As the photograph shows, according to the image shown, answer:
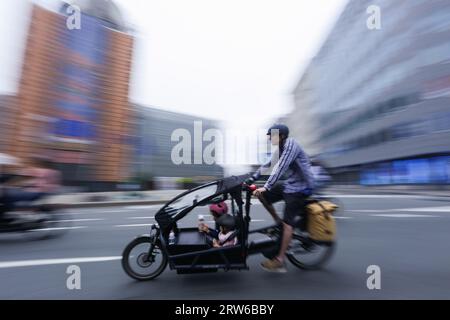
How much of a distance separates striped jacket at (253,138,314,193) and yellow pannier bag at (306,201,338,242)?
0.92ft

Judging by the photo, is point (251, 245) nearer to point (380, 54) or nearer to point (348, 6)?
point (380, 54)

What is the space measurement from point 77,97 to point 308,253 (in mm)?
39259

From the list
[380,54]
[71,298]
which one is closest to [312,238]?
[71,298]

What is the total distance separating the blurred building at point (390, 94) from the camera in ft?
114

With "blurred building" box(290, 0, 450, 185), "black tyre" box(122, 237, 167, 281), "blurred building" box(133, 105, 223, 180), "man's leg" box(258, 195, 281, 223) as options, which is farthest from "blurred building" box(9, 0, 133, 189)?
"man's leg" box(258, 195, 281, 223)

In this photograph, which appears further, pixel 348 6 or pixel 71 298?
pixel 348 6

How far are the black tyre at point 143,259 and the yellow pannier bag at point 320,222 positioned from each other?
5.76ft

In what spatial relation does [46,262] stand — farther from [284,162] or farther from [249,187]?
[284,162]

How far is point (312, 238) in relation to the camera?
14.3 ft

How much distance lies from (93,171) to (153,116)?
35.6 feet

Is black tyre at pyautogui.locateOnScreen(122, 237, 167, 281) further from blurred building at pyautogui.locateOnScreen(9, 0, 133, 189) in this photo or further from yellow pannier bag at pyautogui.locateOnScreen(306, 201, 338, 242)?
blurred building at pyautogui.locateOnScreen(9, 0, 133, 189)

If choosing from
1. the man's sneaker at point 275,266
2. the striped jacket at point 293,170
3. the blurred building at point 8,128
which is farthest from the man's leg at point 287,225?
the blurred building at point 8,128

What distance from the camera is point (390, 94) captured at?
4222 cm

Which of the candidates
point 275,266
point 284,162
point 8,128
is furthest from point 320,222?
point 8,128
